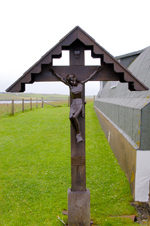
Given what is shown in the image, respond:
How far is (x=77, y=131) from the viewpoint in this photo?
4.05 m

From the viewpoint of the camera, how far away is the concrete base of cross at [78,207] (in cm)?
423

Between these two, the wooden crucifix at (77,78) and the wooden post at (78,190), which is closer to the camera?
the wooden crucifix at (77,78)

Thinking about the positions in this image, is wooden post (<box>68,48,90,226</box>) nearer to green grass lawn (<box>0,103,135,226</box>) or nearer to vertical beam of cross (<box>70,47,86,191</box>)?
vertical beam of cross (<box>70,47,86,191</box>)

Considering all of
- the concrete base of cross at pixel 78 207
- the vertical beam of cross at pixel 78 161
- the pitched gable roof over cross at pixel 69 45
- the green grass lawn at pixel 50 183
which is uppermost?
the pitched gable roof over cross at pixel 69 45

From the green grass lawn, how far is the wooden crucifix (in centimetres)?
98

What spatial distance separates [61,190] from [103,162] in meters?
2.70

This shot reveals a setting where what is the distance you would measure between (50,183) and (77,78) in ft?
12.9

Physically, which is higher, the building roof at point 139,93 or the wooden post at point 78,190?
the building roof at point 139,93

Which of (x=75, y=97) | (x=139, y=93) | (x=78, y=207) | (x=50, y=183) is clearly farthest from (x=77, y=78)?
(x=50, y=183)

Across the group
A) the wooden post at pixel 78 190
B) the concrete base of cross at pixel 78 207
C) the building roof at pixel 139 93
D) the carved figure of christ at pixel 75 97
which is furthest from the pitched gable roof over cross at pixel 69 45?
A: the concrete base of cross at pixel 78 207

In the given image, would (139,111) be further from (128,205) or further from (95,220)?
(95,220)

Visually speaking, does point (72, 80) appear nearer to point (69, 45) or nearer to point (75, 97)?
point (75, 97)

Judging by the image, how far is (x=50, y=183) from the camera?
6.67 m

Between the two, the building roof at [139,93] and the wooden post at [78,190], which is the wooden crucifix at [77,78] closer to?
the wooden post at [78,190]
